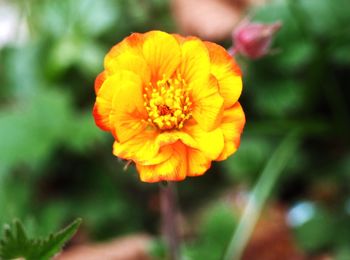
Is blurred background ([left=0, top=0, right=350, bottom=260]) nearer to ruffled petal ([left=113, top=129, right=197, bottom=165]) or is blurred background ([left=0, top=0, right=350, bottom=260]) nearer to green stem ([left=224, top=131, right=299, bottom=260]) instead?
green stem ([left=224, top=131, right=299, bottom=260])

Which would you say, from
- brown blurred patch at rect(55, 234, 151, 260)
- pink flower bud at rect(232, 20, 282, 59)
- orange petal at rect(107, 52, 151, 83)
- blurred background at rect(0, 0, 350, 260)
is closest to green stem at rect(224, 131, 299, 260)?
blurred background at rect(0, 0, 350, 260)

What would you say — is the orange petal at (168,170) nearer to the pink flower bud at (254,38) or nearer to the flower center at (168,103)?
the flower center at (168,103)

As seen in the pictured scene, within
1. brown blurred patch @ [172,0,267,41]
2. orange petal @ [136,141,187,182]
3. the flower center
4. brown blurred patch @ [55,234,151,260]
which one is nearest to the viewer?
orange petal @ [136,141,187,182]

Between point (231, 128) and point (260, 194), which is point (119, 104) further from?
point (260, 194)

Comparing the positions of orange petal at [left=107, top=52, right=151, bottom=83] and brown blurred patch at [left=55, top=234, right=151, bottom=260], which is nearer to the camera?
orange petal at [left=107, top=52, right=151, bottom=83]

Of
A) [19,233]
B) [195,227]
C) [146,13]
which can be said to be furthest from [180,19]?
[19,233]

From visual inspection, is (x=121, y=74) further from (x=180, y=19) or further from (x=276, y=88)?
(x=180, y=19)
